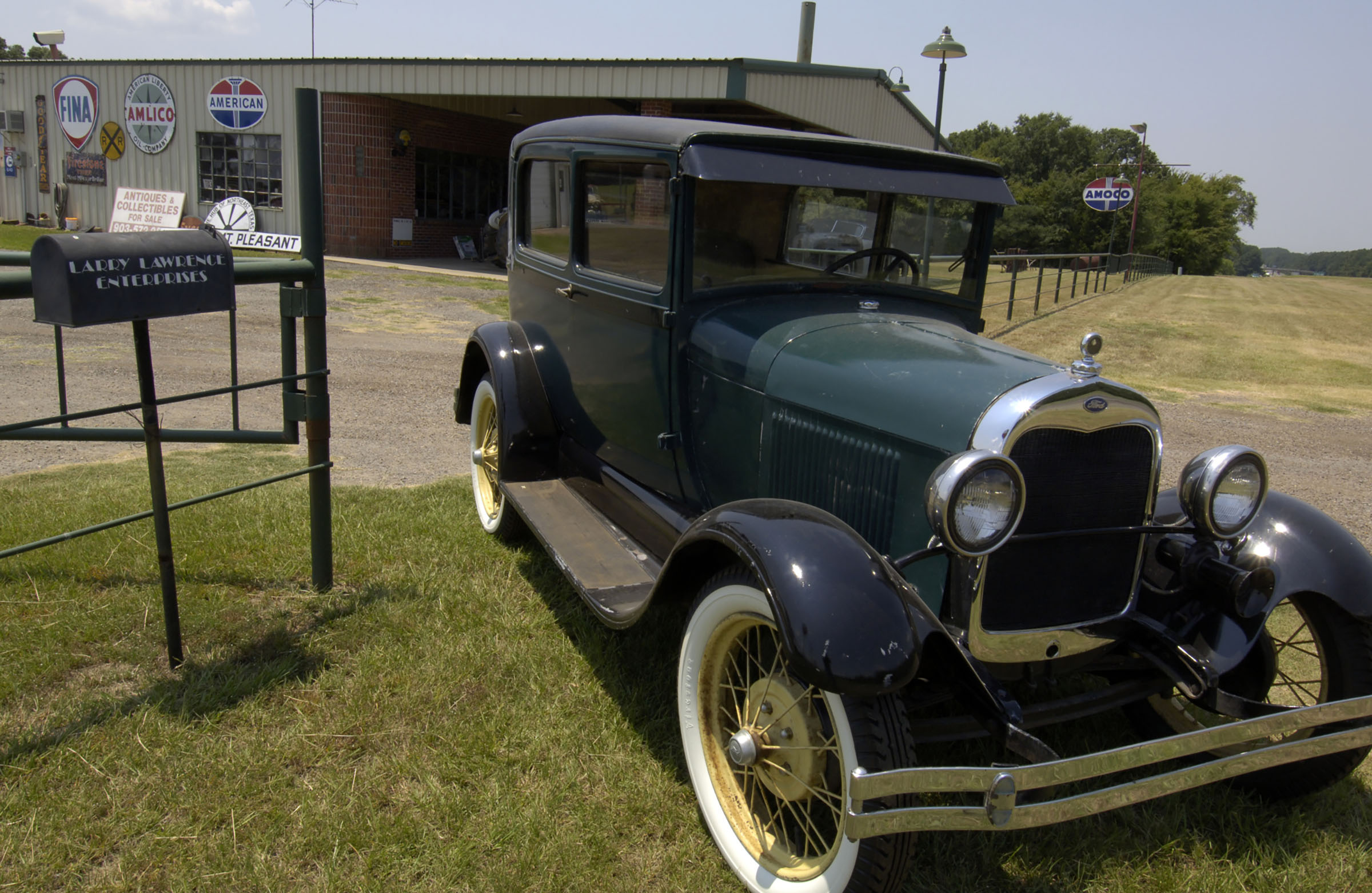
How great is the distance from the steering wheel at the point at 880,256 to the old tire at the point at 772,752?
1445 mm

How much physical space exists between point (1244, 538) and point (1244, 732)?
0.82 m

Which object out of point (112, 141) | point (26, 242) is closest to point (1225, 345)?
point (26, 242)

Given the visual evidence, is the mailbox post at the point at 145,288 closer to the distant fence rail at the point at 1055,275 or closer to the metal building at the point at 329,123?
the distant fence rail at the point at 1055,275

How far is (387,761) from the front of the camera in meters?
2.63

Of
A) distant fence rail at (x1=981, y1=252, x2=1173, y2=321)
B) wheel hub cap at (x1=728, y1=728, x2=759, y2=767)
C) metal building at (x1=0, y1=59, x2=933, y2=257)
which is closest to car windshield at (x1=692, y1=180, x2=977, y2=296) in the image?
wheel hub cap at (x1=728, y1=728, x2=759, y2=767)

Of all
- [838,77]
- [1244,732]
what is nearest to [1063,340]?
[838,77]

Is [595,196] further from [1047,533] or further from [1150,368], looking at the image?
[1150,368]

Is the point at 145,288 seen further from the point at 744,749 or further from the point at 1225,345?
the point at 1225,345

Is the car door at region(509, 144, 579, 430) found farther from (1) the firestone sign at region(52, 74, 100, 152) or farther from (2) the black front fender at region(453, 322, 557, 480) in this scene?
(1) the firestone sign at region(52, 74, 100, 152)

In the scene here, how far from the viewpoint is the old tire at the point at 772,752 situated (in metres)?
2.01

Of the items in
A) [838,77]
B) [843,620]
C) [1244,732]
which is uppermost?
[838,77]

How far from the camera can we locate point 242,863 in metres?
Result: 2.21

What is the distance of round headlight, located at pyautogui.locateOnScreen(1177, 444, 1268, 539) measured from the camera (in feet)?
8.15

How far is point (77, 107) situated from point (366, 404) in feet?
52.4
